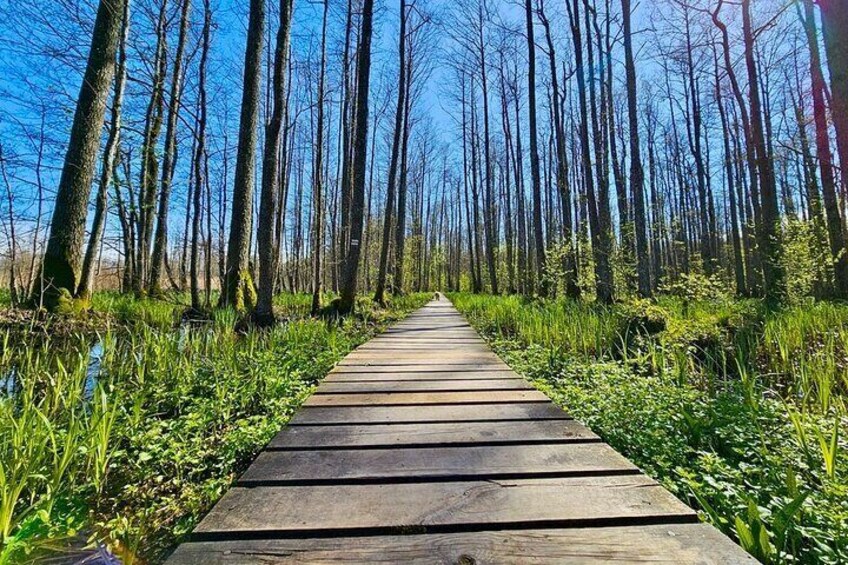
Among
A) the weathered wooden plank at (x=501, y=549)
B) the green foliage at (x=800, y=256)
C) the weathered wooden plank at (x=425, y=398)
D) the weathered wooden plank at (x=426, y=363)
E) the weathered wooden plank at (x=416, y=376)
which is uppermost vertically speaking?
the green foliage at (x=800, y=256)

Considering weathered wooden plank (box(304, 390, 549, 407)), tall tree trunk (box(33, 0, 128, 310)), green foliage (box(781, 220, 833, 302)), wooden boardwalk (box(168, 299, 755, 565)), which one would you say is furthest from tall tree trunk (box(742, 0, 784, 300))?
tall tree trunk (box(33, 0, 128, 310))

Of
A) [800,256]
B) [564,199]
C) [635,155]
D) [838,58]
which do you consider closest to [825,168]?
[800,256]

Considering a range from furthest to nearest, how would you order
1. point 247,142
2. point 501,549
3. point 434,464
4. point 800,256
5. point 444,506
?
1. point 800,256
2. point 247,142
3. point 434,464
4. point 444,506
5. point 501,549

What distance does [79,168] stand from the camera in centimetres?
551

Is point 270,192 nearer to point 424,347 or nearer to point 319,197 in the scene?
point 424,347

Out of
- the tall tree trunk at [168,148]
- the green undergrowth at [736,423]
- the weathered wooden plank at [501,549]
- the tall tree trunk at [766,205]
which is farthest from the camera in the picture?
the tall tree trunk at [168,148]

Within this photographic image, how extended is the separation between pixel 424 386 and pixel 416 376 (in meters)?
0.33

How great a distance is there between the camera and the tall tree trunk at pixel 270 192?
18.5 ft

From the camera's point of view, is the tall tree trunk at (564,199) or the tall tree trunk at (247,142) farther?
the tall tree trunk at (564,199)

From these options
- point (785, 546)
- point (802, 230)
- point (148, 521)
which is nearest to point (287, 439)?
point (148, 521)

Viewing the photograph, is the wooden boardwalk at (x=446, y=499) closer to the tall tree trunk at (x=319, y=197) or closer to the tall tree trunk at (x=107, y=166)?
the tall tree trunk at (x=319, y=197)

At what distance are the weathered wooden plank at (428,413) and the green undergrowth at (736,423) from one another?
402mm

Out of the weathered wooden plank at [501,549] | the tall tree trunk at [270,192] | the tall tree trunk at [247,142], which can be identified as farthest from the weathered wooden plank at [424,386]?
the tall tree trunk at [247,142]

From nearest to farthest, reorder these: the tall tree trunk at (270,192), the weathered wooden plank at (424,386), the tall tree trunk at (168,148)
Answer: the weathered wooden plank at (424,386), the tall tree trunk at (270,192), the tall tree trunk at (168,148)
